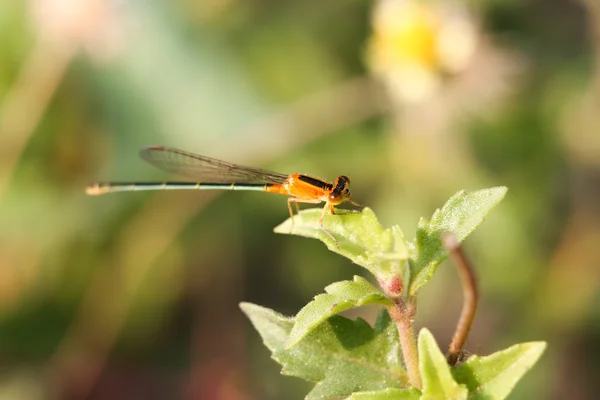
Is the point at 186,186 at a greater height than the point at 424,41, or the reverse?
the point at 424,41

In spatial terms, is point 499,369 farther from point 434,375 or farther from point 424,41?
point 424,41

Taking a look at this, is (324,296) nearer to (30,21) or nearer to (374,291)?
(374,291)

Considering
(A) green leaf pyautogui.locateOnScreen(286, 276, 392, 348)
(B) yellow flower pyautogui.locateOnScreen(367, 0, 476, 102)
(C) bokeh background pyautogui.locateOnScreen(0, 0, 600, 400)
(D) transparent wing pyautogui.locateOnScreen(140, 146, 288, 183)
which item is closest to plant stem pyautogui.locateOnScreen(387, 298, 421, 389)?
(A) green leaf pyautogui.locateOnScreen(286, 276, 392, 348)

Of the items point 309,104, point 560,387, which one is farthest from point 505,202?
point 309,104

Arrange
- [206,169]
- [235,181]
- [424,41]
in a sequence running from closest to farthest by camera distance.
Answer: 1. [235,181]
2. [206,169]
3. [424,41]

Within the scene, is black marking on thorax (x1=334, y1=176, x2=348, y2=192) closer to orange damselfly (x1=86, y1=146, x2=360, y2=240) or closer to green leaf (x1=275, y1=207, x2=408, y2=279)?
orange damselfly (x1=86, y1=146, x2=360, y2=240)

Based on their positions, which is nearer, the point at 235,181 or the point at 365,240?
the point at 365,240

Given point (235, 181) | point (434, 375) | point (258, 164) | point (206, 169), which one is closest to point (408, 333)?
point (434, 375)
